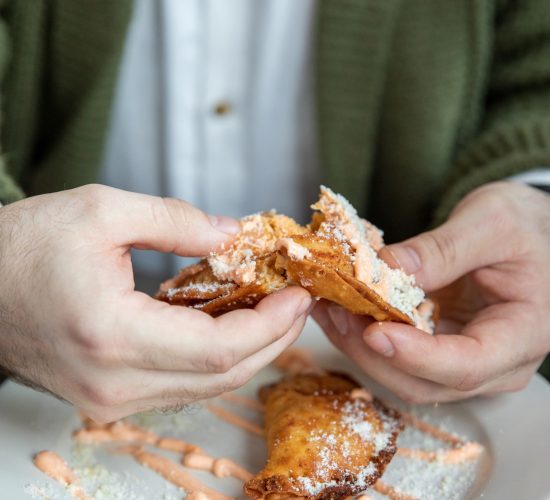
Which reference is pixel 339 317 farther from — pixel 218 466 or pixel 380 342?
pixel 218 466

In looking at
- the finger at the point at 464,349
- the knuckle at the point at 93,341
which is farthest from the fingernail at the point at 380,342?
the knuckle at the point at 93,341

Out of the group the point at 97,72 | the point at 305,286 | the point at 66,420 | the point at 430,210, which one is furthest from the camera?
the point at 430,210

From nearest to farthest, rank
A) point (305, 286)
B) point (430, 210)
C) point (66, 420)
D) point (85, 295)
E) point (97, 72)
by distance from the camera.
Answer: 1. point (85, 295)
2. point (305, 286)
3. point (66, 420)
4. point (97, 72)
5. point (430, 210)

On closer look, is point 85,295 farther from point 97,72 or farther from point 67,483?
point 97,72

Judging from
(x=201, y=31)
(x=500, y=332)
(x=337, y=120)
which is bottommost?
(x=500, y=332)

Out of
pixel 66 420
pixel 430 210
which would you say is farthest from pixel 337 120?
pixel 66 420

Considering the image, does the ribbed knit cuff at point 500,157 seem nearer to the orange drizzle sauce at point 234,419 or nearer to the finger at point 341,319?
the finger at point 341,319
